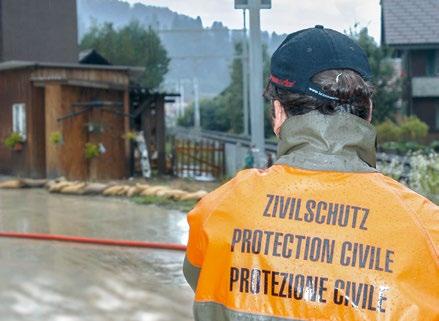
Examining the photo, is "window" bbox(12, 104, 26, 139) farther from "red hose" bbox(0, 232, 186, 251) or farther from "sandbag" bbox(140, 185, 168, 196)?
"red hose" bbox(0, 232, 186, 251)

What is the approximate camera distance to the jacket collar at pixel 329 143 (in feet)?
5.93

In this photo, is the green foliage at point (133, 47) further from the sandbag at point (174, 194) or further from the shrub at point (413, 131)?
the sandbag at point (174, 194)

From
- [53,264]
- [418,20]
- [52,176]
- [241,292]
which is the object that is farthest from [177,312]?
[418,20]

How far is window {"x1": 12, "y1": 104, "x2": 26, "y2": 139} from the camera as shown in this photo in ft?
64.0

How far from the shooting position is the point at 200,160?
74.5ft

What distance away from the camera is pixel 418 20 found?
38.2m

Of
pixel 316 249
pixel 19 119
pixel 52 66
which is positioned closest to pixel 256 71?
pixel 52 66

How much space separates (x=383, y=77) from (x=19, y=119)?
75.4 ft

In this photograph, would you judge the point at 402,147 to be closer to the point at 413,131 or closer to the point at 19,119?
the point at 413,131

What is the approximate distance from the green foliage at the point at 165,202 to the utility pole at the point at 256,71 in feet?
5.78

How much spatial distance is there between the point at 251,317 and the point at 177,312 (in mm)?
4881

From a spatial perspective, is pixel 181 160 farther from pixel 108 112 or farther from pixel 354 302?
pixel 354 302

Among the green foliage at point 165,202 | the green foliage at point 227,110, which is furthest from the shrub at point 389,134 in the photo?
the green foliage at point 165,202

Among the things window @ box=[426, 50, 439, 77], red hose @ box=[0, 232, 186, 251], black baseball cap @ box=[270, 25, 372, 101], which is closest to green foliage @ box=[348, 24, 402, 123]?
window @ box=[426, 50, 439, 77]
